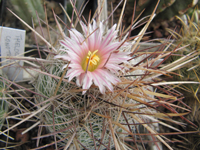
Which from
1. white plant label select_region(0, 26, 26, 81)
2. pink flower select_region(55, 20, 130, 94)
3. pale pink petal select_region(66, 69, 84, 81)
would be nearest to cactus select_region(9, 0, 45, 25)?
white plant label select_region(0, 26, 26, 81)

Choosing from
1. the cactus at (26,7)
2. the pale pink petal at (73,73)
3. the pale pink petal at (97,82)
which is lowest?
the pale pink petal at (97,82)

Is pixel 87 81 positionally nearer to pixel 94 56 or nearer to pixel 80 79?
pixel 80 79

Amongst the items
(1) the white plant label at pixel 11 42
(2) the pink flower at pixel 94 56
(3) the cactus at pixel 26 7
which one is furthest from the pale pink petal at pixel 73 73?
(3) the cactus at pixel 26 7

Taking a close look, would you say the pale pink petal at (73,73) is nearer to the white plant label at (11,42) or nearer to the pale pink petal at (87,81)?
the pale pink petal at (87,81)

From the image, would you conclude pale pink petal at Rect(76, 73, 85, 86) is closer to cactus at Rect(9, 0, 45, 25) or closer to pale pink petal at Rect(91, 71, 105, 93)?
pale pink petal at Rect(91, 71, 105, 93)

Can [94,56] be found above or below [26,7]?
below

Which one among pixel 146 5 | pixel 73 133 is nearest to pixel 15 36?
pixel 73 133

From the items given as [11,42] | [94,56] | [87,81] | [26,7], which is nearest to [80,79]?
[87,81]

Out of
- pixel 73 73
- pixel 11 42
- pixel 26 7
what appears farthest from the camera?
pixel 26 7

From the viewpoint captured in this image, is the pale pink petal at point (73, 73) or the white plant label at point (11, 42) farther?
the white plant label at point (11, 42)
